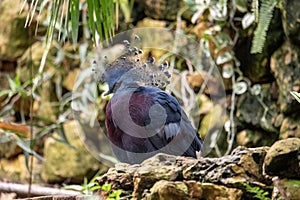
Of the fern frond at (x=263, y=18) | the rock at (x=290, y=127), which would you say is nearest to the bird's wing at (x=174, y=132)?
the fern frond at (x=263, y=18)

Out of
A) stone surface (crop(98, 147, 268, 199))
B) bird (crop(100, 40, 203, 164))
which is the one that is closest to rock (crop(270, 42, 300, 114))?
bird (crop(100, 40, 203, 164))

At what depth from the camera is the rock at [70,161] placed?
289cm

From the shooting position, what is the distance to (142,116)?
1458 millimetres

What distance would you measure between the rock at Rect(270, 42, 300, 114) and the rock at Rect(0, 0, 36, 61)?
59.0 inches

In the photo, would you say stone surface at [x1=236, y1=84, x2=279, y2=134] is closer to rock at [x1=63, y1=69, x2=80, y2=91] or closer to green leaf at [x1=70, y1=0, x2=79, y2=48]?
rock at [x1=63, y1=69, x2=80, y2=91]

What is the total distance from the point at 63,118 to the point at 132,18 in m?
0.66

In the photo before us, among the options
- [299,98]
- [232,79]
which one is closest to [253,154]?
[299,98]

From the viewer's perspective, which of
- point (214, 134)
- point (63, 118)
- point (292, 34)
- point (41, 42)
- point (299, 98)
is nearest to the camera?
point (299, 98)

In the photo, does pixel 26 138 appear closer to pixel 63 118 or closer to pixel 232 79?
pixel 63 118

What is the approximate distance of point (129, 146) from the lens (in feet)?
4.88

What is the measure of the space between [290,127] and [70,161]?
3.95 feet

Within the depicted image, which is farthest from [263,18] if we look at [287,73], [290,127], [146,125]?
[146,125]

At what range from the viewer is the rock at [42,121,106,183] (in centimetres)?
289

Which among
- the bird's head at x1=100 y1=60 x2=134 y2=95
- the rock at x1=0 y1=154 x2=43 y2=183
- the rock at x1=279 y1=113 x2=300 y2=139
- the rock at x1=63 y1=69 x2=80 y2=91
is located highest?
the bird's head at x1=100 y1=60 x2=134 y2=95
